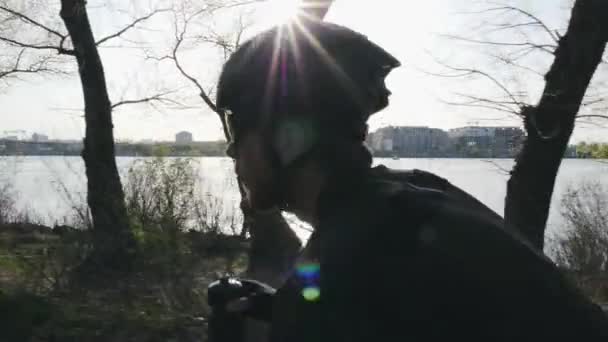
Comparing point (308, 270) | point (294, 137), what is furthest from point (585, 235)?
point (308, 270)

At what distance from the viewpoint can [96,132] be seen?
29.2 ft

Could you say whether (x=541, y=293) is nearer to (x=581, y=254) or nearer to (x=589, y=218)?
(x=581, y=254)

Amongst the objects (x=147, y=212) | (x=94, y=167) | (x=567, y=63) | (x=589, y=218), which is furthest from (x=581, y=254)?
(x=94, y=167)

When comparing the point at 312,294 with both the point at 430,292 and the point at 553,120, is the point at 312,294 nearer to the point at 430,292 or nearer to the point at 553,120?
the point at 430,292

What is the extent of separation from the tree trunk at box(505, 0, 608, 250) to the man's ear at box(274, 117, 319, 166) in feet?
14.2

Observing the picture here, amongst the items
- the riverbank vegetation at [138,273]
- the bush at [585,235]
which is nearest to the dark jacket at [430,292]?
the riverbank vegetation at [138,273]

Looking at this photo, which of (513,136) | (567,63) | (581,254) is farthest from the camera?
(581,254)

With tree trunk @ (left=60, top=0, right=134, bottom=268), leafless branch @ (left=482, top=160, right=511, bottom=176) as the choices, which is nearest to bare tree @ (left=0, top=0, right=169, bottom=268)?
tree trunk @ (left=60, top=0, right=134, bottom=268)

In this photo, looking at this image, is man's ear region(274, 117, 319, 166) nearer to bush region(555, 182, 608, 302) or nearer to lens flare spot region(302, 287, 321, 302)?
lens flare spot region(302, 287, 321, 302)

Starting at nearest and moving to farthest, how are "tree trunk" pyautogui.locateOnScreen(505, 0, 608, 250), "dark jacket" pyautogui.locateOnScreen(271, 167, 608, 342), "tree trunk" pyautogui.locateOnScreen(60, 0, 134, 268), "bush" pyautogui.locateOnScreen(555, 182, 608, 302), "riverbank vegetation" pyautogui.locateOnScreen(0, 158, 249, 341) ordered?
"dark jacket" pyautogui.locateOnScreen(271, 167, 608, 342) < "tree trunk" pyautogui.locateOnScreen(505, 0, 608, 250) < "riverbank vegetation" pyautogui.locateOnScreen(0, 158, 249, 341) < "tree trunk" pyautogui.locateOnScreen(60, 0, 134, 268) < "bush" pyautogui.locateOnScreen(555, 182, 608, 302)

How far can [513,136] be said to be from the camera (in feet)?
22.0

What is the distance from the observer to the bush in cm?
920

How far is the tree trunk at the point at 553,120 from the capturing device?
4.88 metres

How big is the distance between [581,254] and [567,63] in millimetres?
5744
